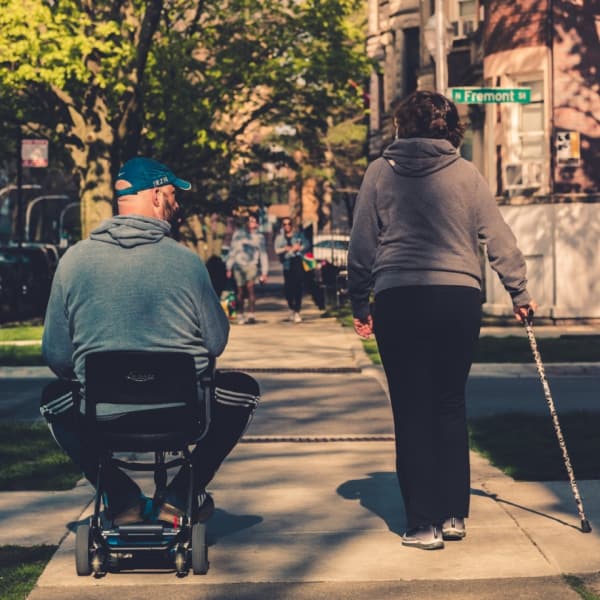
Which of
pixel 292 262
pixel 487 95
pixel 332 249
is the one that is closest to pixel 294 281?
pixel 292 262

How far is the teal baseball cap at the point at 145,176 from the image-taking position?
617cm

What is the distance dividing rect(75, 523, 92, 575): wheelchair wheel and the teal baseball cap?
135cm

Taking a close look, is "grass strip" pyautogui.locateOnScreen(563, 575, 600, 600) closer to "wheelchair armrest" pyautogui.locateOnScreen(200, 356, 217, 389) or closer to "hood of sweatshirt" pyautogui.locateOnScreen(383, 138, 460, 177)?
"wheelchair armrest" pyautogui.locateOnScreen(200, 356, 217, 389)

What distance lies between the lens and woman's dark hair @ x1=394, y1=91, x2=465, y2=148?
665 centimetres

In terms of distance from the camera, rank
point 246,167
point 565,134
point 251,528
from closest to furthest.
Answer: point 251,528
point 565,134
point 246,167

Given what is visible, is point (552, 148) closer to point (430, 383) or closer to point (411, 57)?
point (411, 57)

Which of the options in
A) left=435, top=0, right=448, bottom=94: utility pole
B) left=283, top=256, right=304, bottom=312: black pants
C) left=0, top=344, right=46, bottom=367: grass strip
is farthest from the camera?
left=283, top=256, right=304, bottom=312: black pants

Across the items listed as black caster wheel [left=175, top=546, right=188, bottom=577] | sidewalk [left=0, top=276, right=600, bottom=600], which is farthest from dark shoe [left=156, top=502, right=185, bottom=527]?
sidewalk [left=0, top=276, right=600, bottom=600]

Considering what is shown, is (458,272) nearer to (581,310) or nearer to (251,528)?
(251,528)

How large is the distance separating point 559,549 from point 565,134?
→ 19.8m

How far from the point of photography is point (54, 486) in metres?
8.55

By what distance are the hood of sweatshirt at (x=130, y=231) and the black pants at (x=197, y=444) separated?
0.60m

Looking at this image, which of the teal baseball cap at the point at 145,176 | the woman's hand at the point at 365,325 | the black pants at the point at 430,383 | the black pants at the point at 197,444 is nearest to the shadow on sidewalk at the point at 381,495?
the black pants at the point at 430,383

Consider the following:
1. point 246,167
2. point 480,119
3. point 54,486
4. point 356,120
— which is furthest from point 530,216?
point 356,120
